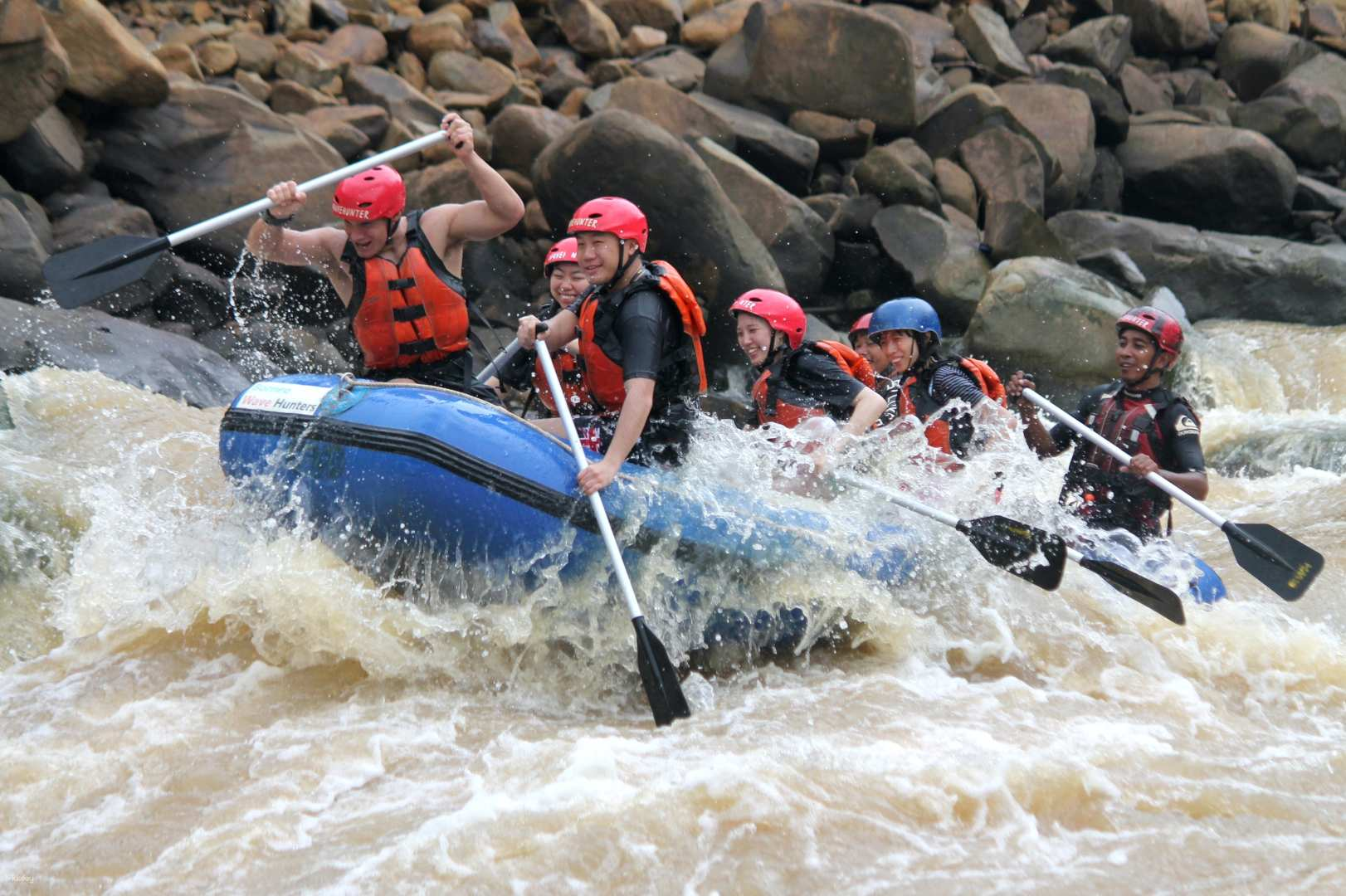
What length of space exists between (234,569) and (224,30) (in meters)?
9.32

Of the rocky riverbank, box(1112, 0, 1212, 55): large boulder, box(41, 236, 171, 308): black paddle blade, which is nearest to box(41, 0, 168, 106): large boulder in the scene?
the rocky riverbank

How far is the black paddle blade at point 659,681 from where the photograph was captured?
4312 millimetres

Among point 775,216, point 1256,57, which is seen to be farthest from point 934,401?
point 1256,57

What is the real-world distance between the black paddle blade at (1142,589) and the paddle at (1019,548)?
0.20 meters

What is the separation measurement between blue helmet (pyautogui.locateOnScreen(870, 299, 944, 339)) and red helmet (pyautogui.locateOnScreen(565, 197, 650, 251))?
1714mm

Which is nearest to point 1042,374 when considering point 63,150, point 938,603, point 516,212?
point 938,603

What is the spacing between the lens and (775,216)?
38.1 ft

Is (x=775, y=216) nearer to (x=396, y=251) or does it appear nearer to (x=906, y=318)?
(x=906, y=318)

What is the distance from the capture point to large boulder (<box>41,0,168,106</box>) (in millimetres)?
9883

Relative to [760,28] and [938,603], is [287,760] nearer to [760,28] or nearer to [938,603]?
[938,603]

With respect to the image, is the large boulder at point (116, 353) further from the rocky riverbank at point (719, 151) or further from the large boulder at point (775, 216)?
the large boulder at point (775, 216)

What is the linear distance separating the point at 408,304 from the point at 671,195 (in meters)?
5.44

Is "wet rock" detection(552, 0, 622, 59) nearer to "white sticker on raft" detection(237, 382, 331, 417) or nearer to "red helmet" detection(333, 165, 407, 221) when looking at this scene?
"red helmet" detection(333, 165, 407, 221)

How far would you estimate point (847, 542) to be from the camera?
5.00 metres
